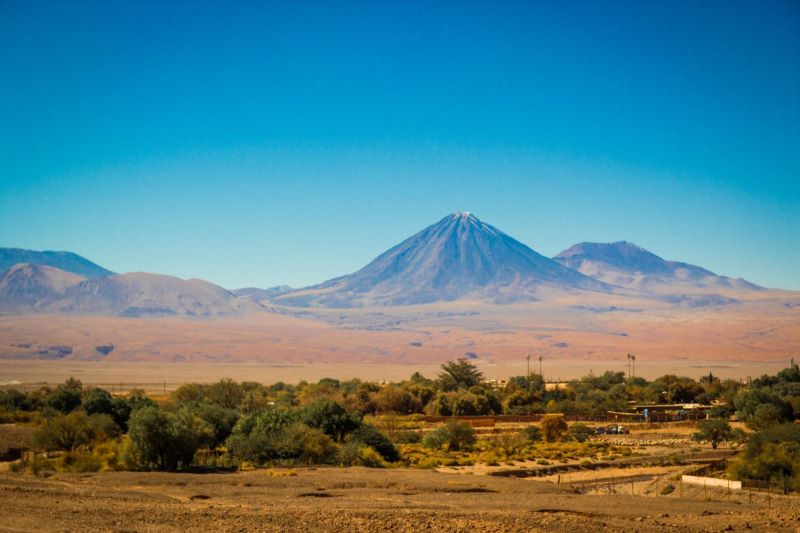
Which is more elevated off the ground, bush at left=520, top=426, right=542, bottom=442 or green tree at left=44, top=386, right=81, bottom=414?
green tree at left=44, top=386, right=81, bottom=414

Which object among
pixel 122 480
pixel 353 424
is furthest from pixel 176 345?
pixel 122 480

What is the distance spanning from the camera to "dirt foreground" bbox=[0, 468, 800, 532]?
20.3 m

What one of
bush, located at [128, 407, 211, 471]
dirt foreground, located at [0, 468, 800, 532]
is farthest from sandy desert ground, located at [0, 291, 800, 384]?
dirt foreground, located at [0, 468, 800, 532]

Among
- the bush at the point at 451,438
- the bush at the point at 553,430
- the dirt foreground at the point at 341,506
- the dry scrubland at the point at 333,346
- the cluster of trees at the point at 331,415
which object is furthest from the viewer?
the dry scrubland at the point at 333,346

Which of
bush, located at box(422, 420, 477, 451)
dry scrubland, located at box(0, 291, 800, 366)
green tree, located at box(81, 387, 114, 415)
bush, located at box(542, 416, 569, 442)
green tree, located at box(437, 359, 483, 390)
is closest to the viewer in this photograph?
bush, located at box(422, 420, 477, 451)

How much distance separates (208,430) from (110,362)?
4900 inches

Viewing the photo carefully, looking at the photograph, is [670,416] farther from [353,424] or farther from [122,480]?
[122,480]

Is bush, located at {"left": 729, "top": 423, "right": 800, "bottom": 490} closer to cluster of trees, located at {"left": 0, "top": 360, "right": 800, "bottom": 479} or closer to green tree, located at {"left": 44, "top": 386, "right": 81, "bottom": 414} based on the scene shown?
cluster of trees, located at {"left": 0, "top": 360, "right": 800, "bottom": 479}

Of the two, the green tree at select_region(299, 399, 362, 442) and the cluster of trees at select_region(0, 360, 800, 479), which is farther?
the green tree at select_region(299, 399, 362, 442)

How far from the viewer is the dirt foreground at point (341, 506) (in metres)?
20.3

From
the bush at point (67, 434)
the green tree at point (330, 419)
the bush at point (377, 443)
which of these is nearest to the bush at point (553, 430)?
the green tree at point (330, 419)

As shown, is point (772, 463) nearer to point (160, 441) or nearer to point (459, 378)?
point (160, 441)

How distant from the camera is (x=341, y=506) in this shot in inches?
905

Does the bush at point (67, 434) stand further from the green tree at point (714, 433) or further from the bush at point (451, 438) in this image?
Answer: the green tree at point (714, 433)
